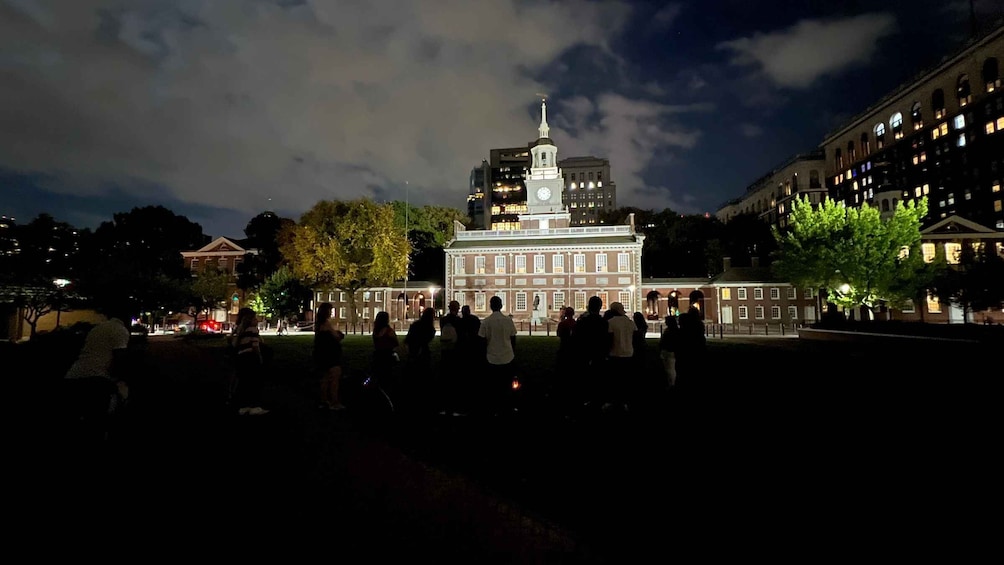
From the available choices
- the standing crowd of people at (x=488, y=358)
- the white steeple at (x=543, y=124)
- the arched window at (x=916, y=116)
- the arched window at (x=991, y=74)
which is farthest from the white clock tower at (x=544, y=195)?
the arched window at (x=916, y=116)

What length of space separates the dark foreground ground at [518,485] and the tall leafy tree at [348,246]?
1438 inches

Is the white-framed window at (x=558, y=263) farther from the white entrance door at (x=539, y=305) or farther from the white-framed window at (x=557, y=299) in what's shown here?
the white entrance door at (x=539, y=305)

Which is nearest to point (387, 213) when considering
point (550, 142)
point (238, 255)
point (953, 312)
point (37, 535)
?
point (550, 142)

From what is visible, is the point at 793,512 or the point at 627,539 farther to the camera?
the point at 793,512

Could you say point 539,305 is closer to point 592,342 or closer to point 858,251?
point 858,251

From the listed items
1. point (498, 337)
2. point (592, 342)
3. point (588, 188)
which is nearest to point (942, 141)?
point (588, 188)

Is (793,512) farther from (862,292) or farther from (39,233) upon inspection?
(39,233)

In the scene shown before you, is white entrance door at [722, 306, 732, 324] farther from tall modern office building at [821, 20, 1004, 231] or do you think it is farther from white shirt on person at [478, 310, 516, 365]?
white shirt on person at [478, 310, 516, 365]

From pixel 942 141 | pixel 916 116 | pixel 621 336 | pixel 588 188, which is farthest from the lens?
pixel 588 188

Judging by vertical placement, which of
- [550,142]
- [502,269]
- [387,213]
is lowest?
[502,269]

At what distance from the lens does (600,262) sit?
170 ft

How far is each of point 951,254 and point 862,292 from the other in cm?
2467

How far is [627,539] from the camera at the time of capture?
408 centimetres

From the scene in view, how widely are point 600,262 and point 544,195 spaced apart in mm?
13124
